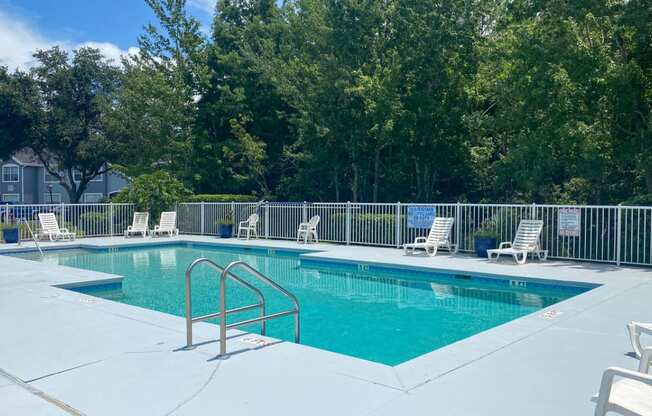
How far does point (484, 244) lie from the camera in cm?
1309

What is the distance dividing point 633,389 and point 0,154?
38.6 metres

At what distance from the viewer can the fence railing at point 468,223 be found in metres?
11.6

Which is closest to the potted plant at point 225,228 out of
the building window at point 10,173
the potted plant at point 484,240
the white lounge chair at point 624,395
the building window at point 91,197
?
the potted plant at point 484,240

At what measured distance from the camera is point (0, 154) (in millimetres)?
34281

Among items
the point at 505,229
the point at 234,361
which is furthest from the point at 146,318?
the point at 505,229

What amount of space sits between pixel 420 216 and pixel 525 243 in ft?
10.7

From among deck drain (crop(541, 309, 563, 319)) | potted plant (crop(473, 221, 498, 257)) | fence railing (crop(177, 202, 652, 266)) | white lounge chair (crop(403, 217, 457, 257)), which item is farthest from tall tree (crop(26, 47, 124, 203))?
deck drain (crop(541, 309, 563, 319))

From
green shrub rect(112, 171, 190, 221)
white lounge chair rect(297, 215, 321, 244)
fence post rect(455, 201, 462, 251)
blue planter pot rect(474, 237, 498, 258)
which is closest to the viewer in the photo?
blue planter pot rect(474, 237, 498, 258)

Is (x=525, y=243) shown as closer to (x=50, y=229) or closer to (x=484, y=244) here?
(x=484, y=244)

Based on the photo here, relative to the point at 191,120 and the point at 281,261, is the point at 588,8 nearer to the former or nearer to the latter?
the point at 281,261

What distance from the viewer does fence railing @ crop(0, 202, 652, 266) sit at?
1172cm

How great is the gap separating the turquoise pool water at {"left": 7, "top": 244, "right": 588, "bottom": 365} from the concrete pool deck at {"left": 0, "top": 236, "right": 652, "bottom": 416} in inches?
47.3

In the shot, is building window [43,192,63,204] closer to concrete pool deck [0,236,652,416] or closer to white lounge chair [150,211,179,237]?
white lounge chair [150,211,179,237]

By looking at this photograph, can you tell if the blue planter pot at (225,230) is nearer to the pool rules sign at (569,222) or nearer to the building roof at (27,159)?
the pool rules sign at (569,222)
